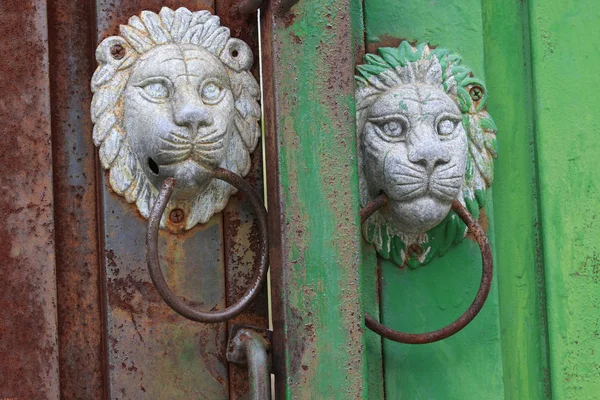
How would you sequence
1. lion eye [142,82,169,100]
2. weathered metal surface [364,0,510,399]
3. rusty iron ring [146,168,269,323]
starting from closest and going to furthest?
rusty iron ring [146,168,269,323] < lion eye [142,82,169,100] < weathered metal surface [364,0,510,399]

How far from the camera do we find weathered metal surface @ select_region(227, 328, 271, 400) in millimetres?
1289

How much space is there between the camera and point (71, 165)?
141 centimetres

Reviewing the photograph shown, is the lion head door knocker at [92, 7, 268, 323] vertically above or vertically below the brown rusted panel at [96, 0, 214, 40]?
below

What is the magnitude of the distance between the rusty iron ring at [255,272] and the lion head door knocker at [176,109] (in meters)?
0.03

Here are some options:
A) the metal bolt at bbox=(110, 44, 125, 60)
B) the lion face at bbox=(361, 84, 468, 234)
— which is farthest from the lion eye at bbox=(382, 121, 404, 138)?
the metal bolt at bbox=(110, 44, 125, 60)

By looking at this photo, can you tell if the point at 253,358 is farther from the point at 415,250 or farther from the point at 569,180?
the point at 569,180

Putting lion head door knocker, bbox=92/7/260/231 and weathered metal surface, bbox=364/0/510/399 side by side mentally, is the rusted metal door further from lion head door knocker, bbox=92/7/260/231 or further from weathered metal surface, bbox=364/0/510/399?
weathered metal surface, bbox=364/0/510/399

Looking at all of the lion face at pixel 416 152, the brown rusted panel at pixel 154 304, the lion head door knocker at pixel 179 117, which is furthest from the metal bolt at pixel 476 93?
the brown rusted panel at pixel 154 304

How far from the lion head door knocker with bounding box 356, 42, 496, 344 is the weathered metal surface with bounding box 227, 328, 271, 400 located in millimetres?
163

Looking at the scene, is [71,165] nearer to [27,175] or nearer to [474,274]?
[27,175]

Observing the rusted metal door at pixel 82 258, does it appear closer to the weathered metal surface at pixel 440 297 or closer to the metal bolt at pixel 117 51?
the metal bolt at pixel 117 51

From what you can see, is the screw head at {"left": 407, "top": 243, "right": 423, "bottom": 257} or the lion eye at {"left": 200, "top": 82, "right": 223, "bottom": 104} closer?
the lion eye at {"left": 200, "top": 82, "right": 223, "bottom": 104}

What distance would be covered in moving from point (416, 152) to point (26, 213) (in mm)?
554

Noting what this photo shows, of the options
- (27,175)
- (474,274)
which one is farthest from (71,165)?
(474,274)
